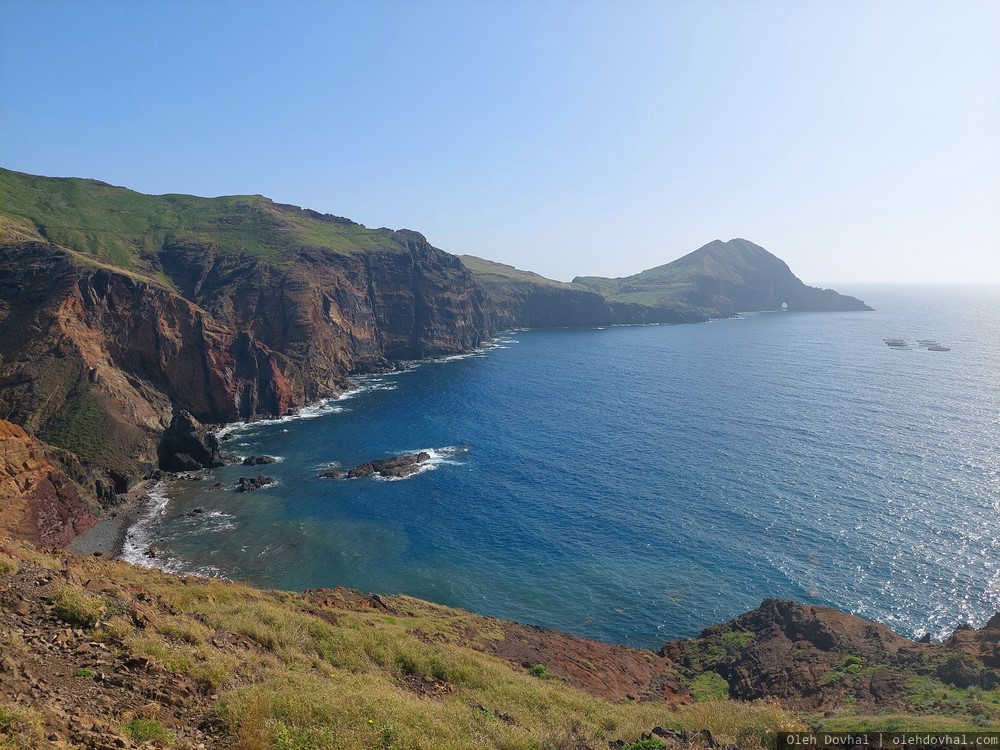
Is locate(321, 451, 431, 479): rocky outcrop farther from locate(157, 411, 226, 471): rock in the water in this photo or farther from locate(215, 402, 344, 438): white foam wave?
locate(215, 402, 344, 438): white foam wave

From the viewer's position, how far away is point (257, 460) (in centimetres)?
8375

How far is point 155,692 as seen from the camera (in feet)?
55.9

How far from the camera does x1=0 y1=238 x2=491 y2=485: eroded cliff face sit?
7800 centimetres

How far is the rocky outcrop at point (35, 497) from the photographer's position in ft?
178

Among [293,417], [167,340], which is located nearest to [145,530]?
[293,417]

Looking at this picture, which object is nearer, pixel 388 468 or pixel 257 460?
pixel 388 468

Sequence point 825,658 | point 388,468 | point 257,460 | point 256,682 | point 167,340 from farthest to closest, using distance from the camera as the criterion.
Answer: point 167,340, point 257,460, point 388,468, point 825,658, point 256,682

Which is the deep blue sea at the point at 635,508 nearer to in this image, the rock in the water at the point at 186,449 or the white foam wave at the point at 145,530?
the white foam wave at the point at 145,530

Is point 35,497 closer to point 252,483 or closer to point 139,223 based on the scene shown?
point 252,483

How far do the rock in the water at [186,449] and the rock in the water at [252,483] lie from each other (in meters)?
9.23

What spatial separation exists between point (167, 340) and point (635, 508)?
87.1 meters

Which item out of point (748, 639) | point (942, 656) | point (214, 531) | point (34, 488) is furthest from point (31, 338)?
point (942, 656)

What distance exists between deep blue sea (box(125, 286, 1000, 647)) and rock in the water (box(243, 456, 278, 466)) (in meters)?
2.75

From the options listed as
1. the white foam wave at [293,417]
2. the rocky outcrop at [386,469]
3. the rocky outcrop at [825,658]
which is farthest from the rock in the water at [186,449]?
the rocky outcrop at [825,658]
